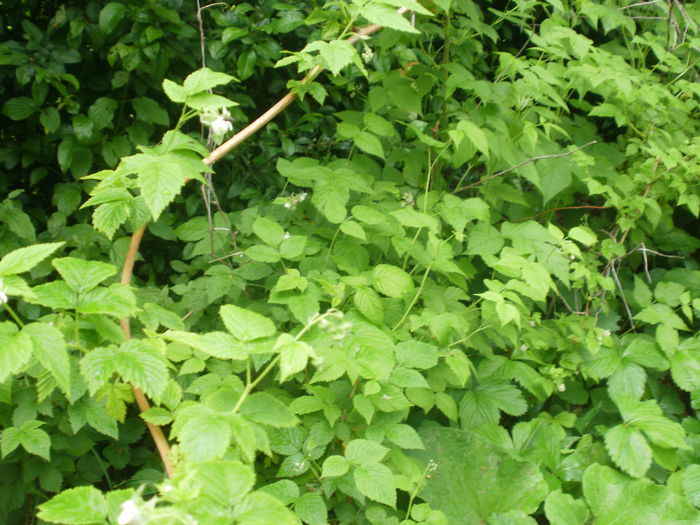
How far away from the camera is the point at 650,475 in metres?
1.97

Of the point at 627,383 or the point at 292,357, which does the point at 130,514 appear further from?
the point at 627,383

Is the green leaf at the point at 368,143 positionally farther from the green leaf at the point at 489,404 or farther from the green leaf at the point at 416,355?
the green leaf at the point at 489,404

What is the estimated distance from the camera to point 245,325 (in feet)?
3.79

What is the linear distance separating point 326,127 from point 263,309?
45.7 inches

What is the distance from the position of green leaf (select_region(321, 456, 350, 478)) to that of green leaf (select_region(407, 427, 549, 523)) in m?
0.57

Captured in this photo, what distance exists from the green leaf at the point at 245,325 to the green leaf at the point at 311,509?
47 centimetres

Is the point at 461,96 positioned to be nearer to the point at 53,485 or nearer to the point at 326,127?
the point at 326,127

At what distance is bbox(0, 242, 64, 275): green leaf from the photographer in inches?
41.7

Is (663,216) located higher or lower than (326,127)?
lower

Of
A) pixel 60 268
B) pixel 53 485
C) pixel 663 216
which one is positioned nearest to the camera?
pixel 60 268

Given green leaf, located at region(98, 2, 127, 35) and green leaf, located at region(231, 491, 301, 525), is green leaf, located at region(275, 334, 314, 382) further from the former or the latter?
green leaf, located at region(98, 2, 127, 35)

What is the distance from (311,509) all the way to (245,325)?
19.7 inches

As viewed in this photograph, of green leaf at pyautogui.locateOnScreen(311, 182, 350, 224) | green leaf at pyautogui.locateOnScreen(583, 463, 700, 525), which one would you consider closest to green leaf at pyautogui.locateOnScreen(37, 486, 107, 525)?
green leaf at pyautogui.locateOnScreen(311, 182, 350, 224)

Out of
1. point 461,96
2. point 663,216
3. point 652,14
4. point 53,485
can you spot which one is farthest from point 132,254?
point 652,14
